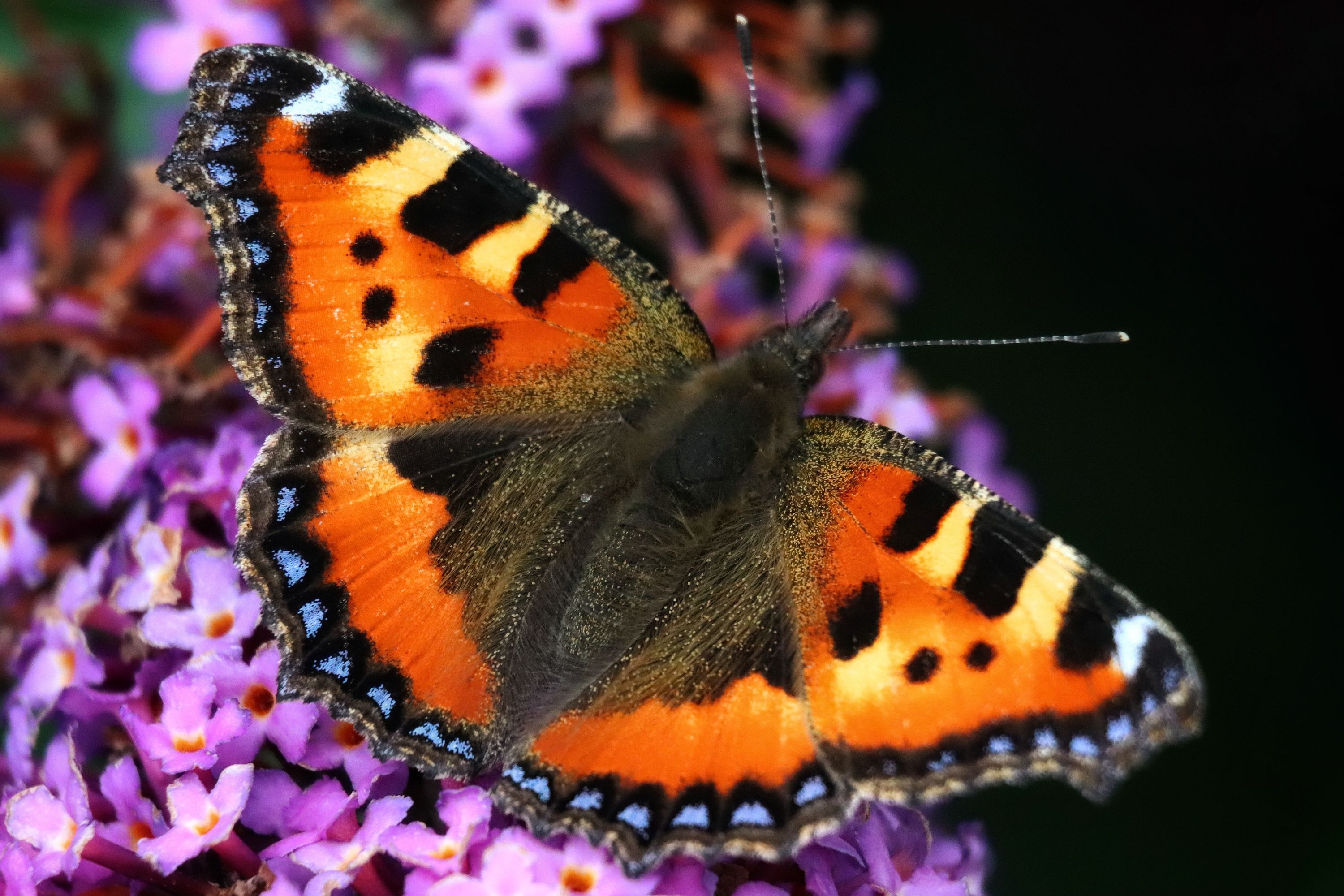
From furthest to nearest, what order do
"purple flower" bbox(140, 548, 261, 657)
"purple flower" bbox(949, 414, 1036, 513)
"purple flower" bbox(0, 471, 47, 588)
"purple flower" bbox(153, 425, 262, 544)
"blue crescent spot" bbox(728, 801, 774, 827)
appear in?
"purple flower" bbox(949, 414, 1036, 513), "purple flower" bbox(0, 471, 47, 588), "purple flower" bbox(153, 425, 262, 544), "purple flower" bbox(140, 548, 261, 657), "blue crescent spot" bbox(728, 801, 774, 827)

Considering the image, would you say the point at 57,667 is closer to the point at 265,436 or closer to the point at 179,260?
the point at 265,436

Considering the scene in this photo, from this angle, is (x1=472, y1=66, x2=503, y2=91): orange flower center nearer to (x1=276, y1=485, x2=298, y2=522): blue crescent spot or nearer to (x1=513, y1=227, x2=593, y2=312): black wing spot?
(x1=513, y1=227, x2=593, y2=312): black wing spot

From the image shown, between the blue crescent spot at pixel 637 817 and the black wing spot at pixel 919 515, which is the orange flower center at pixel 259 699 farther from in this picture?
the black wing spot at pixel 919 515

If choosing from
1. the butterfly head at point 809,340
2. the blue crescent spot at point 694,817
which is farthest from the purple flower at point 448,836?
the butterfly head at point 809,340

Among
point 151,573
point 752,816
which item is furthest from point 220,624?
point 752,816

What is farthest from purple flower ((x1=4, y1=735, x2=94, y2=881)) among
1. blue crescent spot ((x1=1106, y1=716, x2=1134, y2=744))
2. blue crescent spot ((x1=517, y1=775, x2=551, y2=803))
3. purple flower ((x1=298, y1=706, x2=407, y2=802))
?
blue crescent spot ((x1=1106, y1=716, x2=1134, y2=744))

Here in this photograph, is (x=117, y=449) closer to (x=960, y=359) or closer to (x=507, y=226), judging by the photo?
(x=507, y=226)
